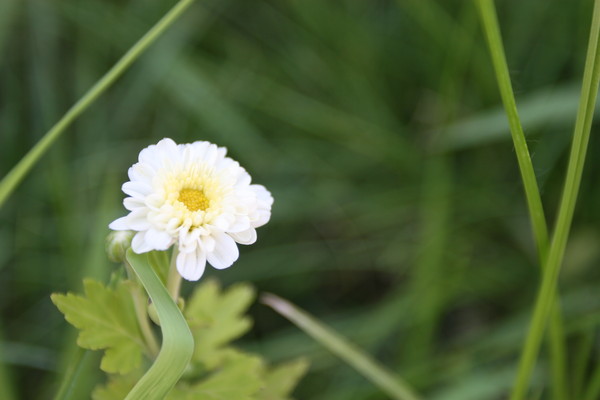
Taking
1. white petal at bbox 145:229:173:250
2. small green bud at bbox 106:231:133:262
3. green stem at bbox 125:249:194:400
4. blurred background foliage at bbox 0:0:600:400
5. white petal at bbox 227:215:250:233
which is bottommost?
green stem at bbox 125:249:194:400

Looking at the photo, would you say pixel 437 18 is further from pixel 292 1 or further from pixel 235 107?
pixel 235 107

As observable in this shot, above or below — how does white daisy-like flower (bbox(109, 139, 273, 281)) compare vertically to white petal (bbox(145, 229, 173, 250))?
above

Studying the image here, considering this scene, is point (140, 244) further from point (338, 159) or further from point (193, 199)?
point (338, 159)

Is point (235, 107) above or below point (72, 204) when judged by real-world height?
above

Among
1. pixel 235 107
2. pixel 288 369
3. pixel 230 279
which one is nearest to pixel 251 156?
pixel 235 107

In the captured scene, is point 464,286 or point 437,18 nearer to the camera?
point 464,286

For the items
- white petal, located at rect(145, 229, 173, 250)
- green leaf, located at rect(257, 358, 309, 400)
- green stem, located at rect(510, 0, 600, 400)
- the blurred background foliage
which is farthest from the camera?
the blurred background foliage

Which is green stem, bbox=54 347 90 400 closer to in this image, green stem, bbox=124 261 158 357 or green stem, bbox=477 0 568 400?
green stem, bbox=124 261 158 357

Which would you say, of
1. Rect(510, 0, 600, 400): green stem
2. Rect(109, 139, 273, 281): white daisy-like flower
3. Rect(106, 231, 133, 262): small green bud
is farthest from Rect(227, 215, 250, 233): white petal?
Answer: Rect(510, 0, 600, 400): green stem
